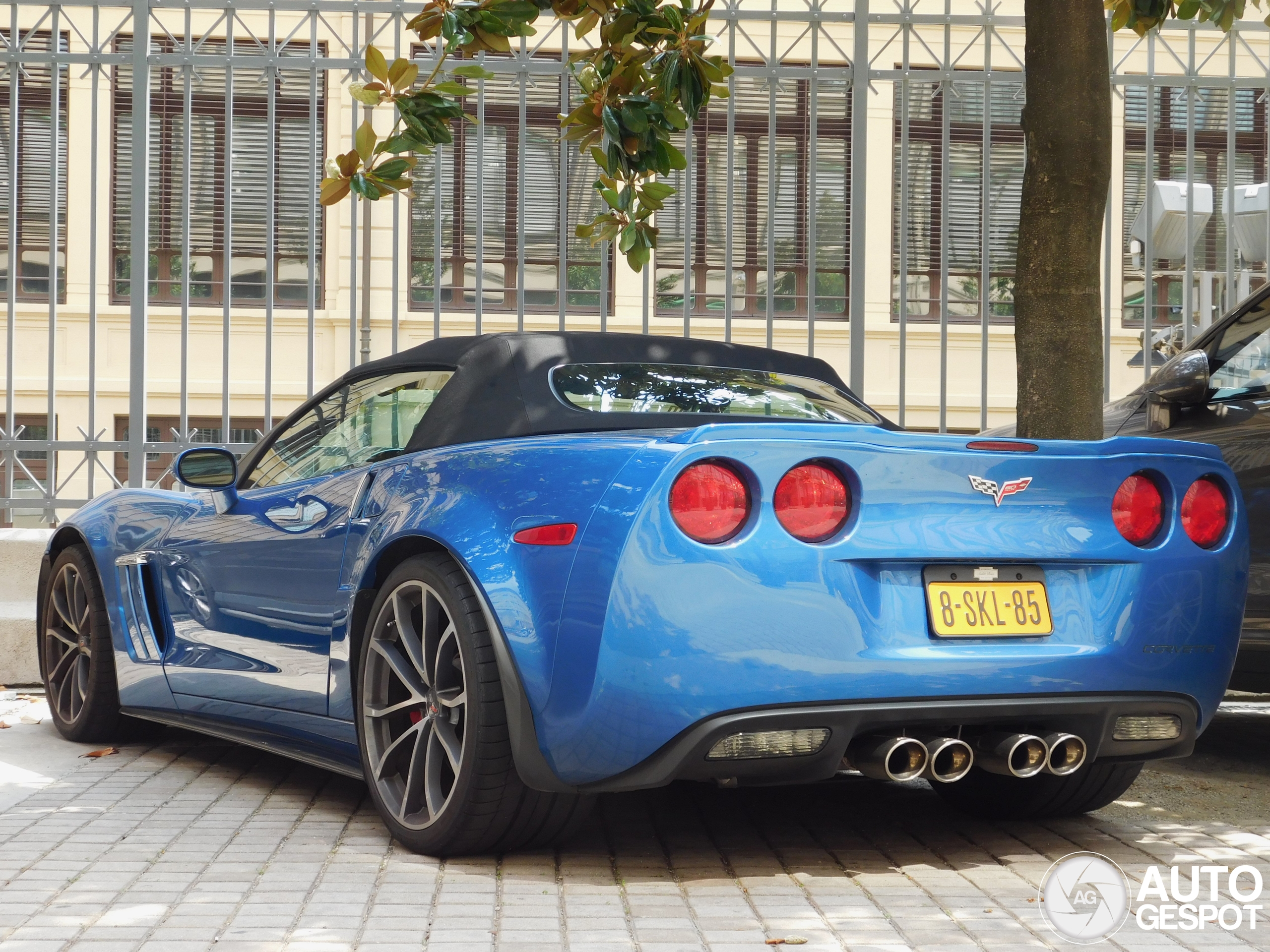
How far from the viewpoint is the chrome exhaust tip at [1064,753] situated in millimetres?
3873

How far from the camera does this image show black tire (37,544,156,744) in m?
5.87

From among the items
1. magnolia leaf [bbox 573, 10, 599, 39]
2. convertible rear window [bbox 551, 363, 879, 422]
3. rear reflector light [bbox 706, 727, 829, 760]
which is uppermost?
magnolia leaf [bbox 573, 10, 599, 39]

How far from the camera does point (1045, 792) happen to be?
459cm

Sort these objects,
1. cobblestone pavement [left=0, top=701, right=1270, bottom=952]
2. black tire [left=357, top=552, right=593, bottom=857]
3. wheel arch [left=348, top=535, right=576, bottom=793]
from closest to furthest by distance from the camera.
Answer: cobblestone pavement [left=0, top=701, right=1270, bottom=952] < wheel arch [left=348, top=535, right=576, bottom=793] < black tire [left=357, top=552, right=593, bottom=857]

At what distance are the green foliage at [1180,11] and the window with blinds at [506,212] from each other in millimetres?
6706

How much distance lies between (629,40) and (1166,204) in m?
4.45

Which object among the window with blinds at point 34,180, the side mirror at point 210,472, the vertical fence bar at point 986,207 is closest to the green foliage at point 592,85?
the side mirror at point 210,472

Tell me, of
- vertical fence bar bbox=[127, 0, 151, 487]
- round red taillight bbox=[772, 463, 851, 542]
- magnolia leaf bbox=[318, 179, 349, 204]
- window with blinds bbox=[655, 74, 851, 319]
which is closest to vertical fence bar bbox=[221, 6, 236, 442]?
vertical fence bar bbox=[127, 0, 151, 487]

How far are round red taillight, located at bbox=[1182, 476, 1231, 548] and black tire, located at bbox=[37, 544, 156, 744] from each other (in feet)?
12.3

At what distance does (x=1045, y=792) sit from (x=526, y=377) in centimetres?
188

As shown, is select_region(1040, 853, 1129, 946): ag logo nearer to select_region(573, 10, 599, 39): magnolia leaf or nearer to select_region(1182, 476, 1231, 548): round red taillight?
select_region(1182, 476, 1231, 548): round red taillight

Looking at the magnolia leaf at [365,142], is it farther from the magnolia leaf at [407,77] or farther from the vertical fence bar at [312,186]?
the vertical fence bar at [312,186]

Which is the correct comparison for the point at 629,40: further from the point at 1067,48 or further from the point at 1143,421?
the point at 1143,421

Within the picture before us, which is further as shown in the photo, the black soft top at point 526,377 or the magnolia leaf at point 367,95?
the magnolia leaf at point 367,95
